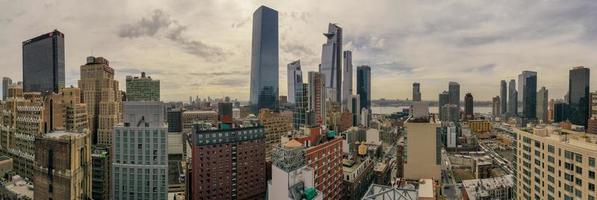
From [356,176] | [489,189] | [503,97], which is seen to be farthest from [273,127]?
[503,97]

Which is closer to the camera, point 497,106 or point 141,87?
point 141,87

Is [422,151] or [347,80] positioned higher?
[347,80]

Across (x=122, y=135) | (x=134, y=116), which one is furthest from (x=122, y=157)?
(x=134, y=116)

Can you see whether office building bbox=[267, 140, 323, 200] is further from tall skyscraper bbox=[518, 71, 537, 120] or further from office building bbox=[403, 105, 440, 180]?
tall skyscraper bbox=[518, 71, 537, 120]

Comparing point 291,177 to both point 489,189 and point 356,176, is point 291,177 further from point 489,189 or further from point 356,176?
point 489,189

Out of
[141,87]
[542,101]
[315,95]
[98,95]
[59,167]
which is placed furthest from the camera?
[542,101]

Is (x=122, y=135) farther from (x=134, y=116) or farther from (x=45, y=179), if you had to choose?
(x=45, y=179)
